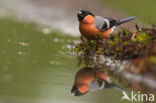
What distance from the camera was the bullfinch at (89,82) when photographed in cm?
568

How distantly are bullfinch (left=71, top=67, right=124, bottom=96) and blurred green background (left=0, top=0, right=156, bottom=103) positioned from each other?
0.09m

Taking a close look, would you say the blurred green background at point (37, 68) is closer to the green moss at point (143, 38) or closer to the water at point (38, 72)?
the water at point (38, 72)

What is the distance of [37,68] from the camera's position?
21.9 ft

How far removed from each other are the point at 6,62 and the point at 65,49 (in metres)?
2.34

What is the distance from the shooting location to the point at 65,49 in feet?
29.7

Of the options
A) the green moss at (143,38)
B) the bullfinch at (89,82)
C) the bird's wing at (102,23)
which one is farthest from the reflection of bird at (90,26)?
the bullfinch at (89,82)

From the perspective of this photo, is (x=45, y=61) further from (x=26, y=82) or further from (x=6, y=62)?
(x=26, y=82)

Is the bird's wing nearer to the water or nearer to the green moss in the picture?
the water

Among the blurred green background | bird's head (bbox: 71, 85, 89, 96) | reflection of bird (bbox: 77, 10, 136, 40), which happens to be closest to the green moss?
the blurred green background

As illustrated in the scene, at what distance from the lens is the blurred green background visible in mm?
5086

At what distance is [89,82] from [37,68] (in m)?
0.96

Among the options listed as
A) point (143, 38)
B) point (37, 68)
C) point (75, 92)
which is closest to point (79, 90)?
point (75, 92)

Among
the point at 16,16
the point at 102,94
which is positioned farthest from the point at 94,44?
the point at 16,16

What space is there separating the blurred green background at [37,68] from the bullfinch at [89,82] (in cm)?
9
